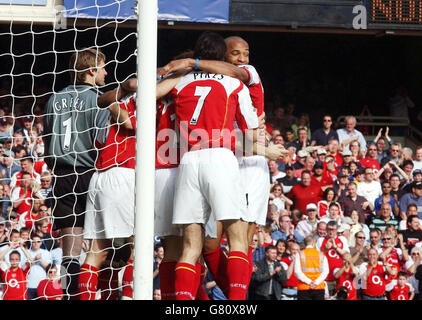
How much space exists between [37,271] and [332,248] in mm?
4241

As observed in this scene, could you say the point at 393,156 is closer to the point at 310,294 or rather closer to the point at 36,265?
the point at 310,294

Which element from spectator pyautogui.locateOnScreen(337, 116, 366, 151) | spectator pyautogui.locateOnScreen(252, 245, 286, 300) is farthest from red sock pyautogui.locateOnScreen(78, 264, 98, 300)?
spectator pyautogui.locateOnScreen(337, 116, 366, 151)

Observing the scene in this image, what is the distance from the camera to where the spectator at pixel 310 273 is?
35.1 ft

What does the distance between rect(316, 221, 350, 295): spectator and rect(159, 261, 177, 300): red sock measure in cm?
514

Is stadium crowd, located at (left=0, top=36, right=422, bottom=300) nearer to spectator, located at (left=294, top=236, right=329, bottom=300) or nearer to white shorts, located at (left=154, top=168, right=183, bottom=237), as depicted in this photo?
spectator, located at (left=294, top=236, right=329, bottom=300)

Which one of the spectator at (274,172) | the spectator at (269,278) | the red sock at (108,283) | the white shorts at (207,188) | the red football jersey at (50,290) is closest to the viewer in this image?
the white shorts at (207,188)

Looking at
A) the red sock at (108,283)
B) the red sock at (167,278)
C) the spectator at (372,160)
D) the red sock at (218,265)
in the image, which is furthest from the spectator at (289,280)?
the red sock at (167,278)

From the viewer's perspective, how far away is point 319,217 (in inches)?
468

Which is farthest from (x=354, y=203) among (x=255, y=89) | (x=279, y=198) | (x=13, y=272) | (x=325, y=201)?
(x=255, y=89)

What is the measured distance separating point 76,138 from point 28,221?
3.25 m

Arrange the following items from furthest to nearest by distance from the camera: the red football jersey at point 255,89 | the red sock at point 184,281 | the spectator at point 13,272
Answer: the spectator at point 13,272 → the red football jersey at point 255,89 → the red sock at point 184,281

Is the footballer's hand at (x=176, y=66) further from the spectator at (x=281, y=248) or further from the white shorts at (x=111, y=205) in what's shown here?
the spectator at (x=281, y=248)

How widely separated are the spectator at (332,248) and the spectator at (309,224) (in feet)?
0.90

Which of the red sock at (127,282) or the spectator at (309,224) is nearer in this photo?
the red sock at (127,282)
